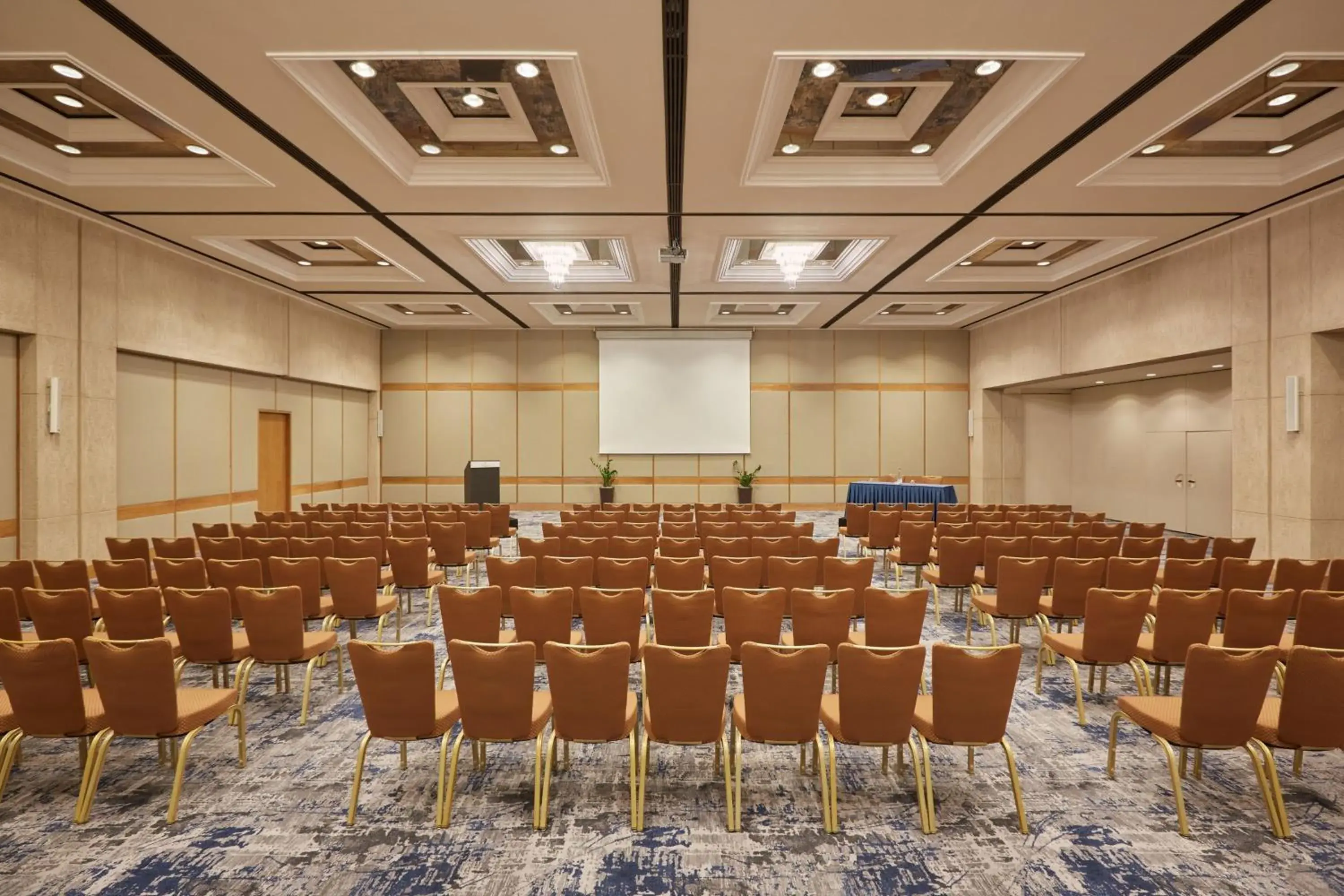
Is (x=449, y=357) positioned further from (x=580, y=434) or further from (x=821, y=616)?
(x=821, y=616)

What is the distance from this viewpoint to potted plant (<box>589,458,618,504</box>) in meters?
16.4

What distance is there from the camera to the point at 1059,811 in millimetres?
3316

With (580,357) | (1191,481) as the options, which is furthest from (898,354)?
(580,357)

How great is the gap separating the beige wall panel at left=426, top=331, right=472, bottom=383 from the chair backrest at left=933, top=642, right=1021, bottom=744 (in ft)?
51.0

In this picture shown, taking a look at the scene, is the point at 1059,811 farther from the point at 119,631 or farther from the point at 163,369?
the point at 163,369

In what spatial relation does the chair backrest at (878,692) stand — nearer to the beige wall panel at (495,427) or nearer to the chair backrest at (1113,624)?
the chair backrest at (1113,624)

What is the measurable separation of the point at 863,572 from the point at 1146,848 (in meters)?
2.61

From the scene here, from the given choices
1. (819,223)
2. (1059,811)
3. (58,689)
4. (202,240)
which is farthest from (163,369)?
(1059,811)

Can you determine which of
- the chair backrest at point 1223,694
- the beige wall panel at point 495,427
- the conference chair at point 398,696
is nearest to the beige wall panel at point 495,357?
the beige wall panel at point 495,427

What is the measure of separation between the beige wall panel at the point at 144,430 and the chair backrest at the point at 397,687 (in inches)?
346

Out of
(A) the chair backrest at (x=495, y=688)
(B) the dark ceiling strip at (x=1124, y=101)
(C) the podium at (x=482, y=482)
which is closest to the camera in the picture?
(A) the chair backrest at (x=495, y=688)

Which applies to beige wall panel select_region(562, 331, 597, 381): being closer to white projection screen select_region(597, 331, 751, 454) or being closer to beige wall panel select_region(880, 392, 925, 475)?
white projection screen select_region(597, 331, 751, 454)

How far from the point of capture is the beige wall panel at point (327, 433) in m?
14.5

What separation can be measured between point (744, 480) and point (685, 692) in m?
13.2
